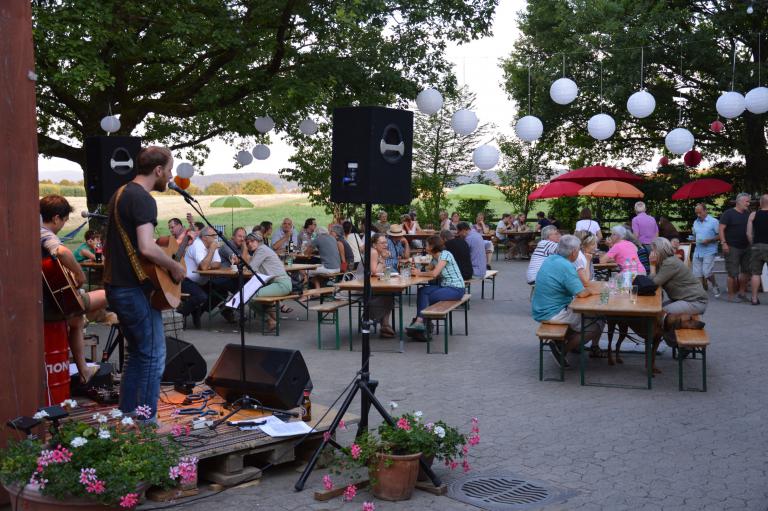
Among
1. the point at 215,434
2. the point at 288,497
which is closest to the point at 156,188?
the point at 215,434

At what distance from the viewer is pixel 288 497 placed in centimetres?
482

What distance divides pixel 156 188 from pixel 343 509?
2.19 metres

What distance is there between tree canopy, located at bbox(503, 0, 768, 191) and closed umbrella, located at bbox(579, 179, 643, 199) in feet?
11.0

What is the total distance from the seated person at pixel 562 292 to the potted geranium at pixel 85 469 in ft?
16.3

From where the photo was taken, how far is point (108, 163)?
7.63 m

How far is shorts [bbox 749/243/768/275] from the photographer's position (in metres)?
13.2

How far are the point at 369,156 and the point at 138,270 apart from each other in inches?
62.4

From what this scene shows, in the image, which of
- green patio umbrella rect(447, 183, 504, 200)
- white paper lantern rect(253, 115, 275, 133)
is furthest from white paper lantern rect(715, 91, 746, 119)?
green patio umbrella rect(447, 183, 504, 200)

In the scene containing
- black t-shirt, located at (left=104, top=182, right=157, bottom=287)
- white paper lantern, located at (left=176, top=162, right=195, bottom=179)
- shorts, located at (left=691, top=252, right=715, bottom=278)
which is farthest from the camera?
white paper lantern, located at (left=176, top=162, right=195, bottom=179)

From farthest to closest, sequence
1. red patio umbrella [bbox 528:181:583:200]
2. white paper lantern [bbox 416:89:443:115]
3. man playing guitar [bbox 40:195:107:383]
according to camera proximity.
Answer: red patio umbrella [bbox 528:181:583:200] → white paper lantern [bbox 416:89:443:115] → man playing guitar [bbox 40:195:107:383]

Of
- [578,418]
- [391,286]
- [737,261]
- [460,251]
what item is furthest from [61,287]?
[737,261]

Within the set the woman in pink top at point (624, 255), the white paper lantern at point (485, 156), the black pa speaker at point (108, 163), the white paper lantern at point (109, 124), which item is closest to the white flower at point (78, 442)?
the black pa speaker at point (108, 163)

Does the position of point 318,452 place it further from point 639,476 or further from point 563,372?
point 563,372

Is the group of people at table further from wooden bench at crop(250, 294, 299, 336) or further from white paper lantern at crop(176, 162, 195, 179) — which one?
white paper lantern at crop(176, 162, 195, 179)
